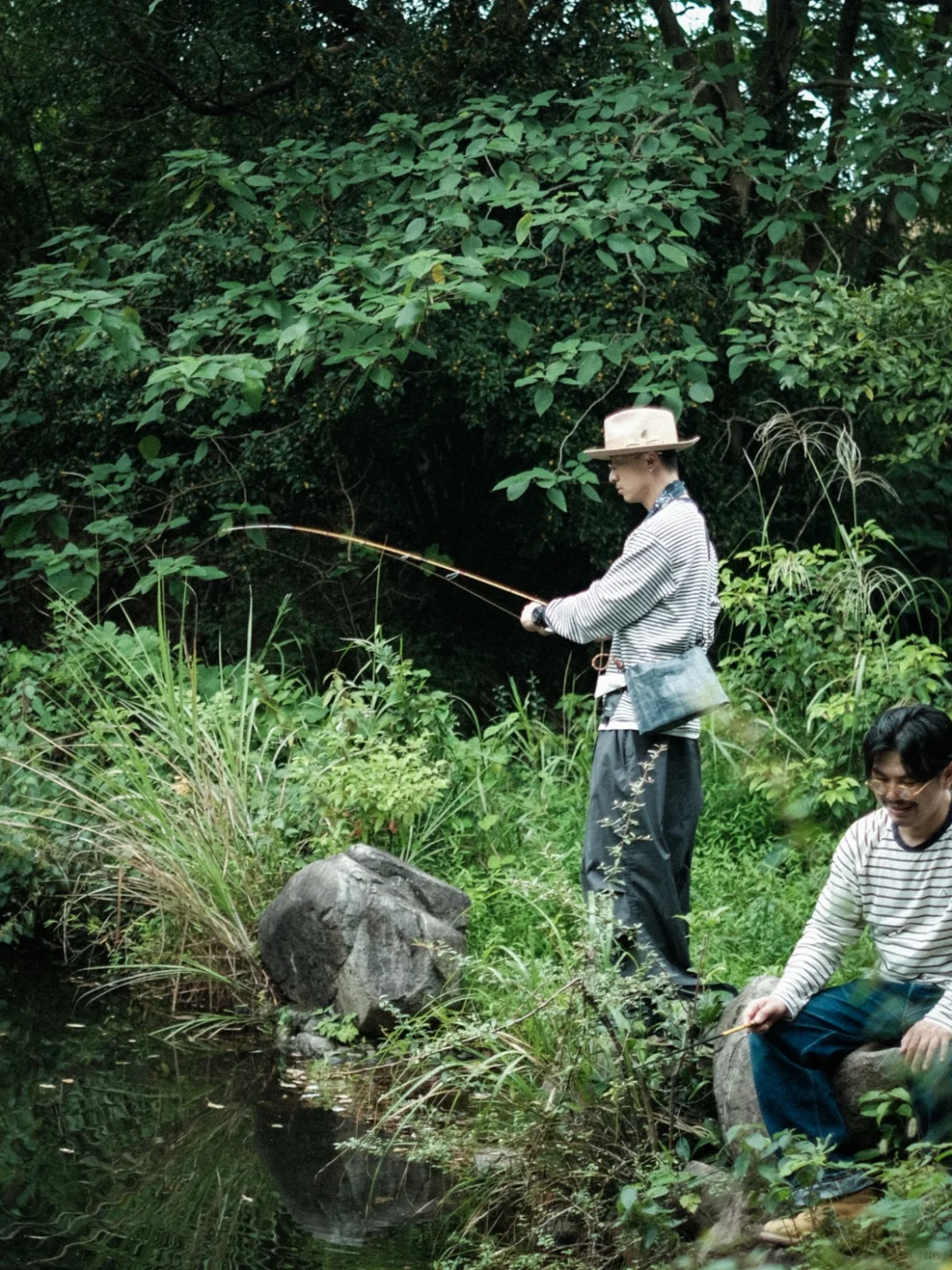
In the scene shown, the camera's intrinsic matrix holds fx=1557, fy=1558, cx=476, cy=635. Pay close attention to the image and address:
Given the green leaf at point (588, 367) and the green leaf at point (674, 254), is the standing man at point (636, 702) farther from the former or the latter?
the green leaf at point (674, 254)

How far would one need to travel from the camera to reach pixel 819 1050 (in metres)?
3.20

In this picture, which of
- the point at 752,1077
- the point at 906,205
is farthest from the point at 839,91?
the point at 752,1077

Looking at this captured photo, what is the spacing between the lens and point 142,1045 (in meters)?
5.16

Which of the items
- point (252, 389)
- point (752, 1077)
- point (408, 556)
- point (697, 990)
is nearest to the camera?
point (752, 1077)

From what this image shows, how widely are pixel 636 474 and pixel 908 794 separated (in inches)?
54.7

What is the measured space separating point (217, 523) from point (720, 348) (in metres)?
2.71

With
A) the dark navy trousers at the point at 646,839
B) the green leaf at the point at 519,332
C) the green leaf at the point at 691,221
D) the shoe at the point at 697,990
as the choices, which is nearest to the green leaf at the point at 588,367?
the green leaf at the point at 519,332

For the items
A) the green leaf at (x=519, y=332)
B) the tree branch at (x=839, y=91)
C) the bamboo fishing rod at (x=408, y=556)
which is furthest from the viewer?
the tree branch at (x=839, y=91)

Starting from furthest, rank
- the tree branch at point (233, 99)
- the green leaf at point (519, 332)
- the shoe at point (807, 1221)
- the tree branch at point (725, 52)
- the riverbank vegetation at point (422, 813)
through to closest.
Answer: the tree branch at point (233, 99), the tree branch at point (725, 52), the green leaf at point (519, 332), the riverbank vegetation at point (422, 813), the shoe at point (807, 1221)

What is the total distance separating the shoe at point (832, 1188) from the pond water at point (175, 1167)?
99 cm

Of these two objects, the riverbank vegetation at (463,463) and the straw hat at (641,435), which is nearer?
the straw hat at (641,435)

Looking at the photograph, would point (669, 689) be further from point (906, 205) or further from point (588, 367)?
point (906, 205)

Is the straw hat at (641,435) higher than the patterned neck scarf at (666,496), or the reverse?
the straw hat at (641,435)

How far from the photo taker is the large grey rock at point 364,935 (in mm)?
4922
